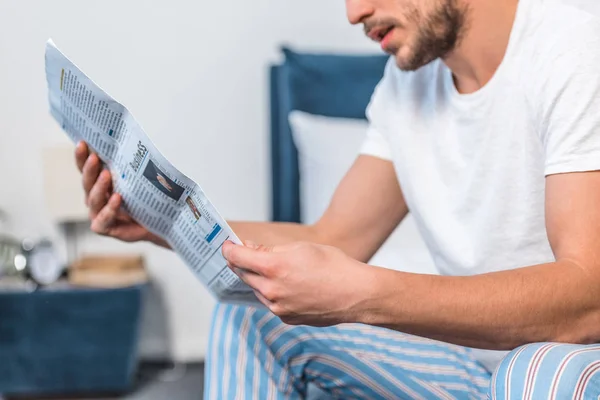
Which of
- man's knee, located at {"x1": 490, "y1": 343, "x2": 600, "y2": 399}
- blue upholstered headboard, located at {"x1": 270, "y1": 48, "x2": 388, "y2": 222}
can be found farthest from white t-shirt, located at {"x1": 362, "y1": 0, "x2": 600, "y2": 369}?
blue upholstered headboard, located at {"x1": 270, "y1": 48, "x2": 388, "y2": 222}

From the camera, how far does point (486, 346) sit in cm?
100

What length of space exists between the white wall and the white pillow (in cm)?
42

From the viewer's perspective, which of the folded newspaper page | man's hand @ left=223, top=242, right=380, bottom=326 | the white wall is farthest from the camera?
the white wall

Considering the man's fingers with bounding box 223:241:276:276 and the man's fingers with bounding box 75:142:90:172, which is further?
the man's fingers with bounding box 75:142:90:172

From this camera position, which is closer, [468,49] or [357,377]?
[357,377]

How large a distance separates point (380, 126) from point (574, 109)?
18.3 inches

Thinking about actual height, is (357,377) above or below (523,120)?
below

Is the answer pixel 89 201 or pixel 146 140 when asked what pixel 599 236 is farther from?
pixel 89 201

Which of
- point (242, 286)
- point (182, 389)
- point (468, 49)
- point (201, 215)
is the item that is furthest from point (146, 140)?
point (182, 389)

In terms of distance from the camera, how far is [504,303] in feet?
3.14

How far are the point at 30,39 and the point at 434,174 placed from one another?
1694 mm

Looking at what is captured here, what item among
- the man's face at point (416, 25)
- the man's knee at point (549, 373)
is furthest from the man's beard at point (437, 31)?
the man's knee at point (549, 373)

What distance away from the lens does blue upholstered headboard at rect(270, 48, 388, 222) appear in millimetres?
2434

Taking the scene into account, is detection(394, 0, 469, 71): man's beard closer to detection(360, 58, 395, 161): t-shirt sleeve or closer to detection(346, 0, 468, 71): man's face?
detection(346, 0, 468, 71): man's face
